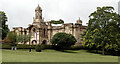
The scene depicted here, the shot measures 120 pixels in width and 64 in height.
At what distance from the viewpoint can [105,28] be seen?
162 feet

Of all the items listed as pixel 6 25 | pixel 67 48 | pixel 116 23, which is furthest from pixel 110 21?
pixel 6 25

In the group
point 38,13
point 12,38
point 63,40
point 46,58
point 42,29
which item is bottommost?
point 46,58

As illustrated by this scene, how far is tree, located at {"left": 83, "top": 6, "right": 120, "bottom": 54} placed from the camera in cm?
4869

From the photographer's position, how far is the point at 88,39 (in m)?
53.4

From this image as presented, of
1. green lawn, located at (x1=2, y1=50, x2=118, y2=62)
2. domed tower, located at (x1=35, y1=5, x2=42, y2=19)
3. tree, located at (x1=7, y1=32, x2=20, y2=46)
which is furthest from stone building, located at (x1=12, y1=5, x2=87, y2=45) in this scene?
green lawn, located at (x1=2, y1=50, x2=118, y2=62)

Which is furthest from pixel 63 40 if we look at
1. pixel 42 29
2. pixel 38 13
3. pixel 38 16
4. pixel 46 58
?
pixel 46 58

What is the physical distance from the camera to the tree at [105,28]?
48688mm

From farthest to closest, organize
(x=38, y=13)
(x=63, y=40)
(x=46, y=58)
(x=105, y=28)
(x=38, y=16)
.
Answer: (x=38, y=13)
(x=38, y=16)
(x=63, y=40)
(x=105, y=28)
(x=46, y=58)

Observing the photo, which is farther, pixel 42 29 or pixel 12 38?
pixel 42 29

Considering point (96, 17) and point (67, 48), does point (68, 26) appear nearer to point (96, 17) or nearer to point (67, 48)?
point (67, 48)

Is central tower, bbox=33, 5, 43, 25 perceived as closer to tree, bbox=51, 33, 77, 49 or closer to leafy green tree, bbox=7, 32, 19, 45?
leafy green tree, bbox=7, 32, 19, 45

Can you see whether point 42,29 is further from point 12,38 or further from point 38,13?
point 12,38

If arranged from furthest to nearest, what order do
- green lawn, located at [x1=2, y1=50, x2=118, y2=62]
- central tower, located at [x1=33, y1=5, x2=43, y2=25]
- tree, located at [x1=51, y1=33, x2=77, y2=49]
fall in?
central tower, located at [x1=33, y1=5, x2=43, y2=25], tree, located at [x1=51, y1=33, x2=77, y2=49], green lawn, located at [x1=2, y1=50, x2=118, y2=62]

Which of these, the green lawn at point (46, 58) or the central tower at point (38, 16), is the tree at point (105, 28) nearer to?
the green lawn at point (46, 58)
